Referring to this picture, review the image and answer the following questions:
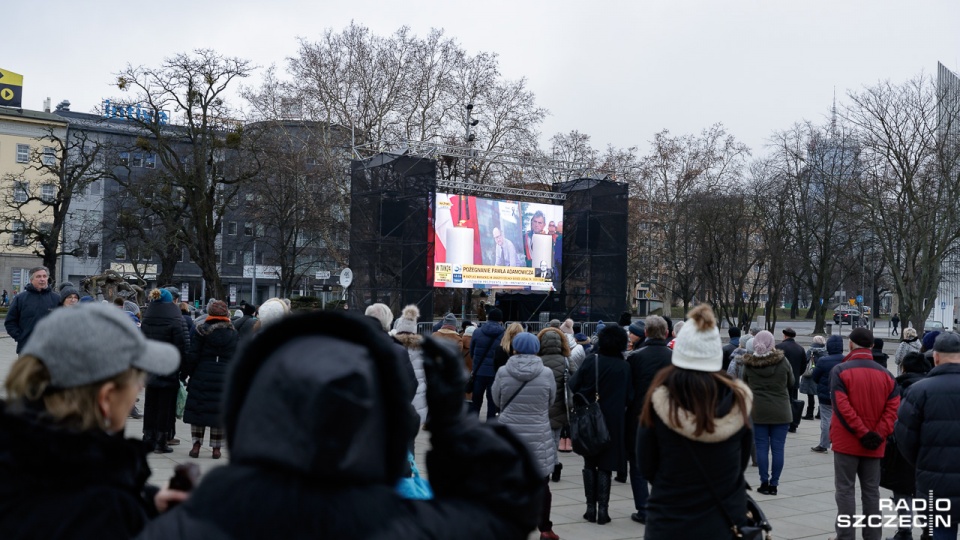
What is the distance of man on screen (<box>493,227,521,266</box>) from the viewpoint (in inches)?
1125

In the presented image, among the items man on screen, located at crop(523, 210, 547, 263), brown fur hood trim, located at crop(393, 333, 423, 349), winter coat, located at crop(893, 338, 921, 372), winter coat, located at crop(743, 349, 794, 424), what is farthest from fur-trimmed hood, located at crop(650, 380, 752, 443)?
man on screen, located at crop(523, 210, 547, 263)

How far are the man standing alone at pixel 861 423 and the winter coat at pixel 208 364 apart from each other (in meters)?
6.40

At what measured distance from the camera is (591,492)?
313 inches

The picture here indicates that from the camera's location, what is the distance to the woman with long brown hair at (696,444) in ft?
13.8

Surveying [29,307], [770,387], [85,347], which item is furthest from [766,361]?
[29,307]

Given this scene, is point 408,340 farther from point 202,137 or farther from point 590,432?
point 202,137

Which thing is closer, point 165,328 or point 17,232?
point 165,328

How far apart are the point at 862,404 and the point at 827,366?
205 inches

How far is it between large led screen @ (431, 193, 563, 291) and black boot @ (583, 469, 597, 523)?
764 inches

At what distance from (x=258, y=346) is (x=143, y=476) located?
30.3 inches

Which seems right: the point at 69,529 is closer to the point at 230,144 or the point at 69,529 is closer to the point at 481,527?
the point at 481,527

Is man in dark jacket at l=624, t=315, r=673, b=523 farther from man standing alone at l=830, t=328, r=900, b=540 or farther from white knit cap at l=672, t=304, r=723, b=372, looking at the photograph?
white knit cap at l=672, t=304, r=723, b=372

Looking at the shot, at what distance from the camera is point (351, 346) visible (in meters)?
1.53

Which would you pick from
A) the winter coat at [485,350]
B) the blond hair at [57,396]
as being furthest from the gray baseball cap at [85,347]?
the winter coat at [485,350]
